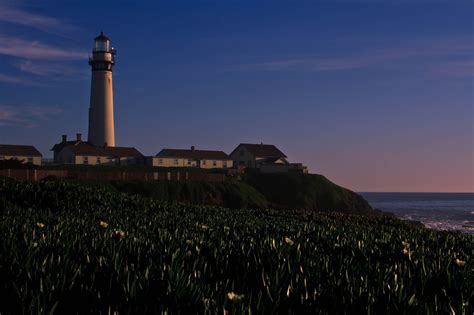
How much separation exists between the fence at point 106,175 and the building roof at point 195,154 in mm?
25798

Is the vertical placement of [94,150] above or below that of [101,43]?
below

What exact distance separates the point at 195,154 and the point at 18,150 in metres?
30.1

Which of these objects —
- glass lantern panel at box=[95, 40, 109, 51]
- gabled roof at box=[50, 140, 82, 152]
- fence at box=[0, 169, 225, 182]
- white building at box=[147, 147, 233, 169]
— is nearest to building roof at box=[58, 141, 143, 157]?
gabled roof at box=[50, 140, 82, 152]

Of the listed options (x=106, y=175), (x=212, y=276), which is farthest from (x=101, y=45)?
(x=212, y=276)

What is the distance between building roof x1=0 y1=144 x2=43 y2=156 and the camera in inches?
3777

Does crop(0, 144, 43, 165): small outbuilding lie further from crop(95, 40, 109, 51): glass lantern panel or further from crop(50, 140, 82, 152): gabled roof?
crop(95, 40, 109, 51): glass lantern panel

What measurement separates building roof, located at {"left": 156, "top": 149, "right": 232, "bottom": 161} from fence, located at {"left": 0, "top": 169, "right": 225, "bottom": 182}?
84.6 ft

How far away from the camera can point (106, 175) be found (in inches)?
2813

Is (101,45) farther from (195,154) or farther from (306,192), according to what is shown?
(306,192)

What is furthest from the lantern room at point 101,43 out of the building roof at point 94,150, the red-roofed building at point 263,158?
the red-roofed building at point 263,158

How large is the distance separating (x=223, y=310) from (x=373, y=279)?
290cm

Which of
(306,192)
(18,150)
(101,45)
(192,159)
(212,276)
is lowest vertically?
(306,192)

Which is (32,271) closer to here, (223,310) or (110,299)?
(110,299)

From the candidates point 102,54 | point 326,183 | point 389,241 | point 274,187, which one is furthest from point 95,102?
point 389,241
